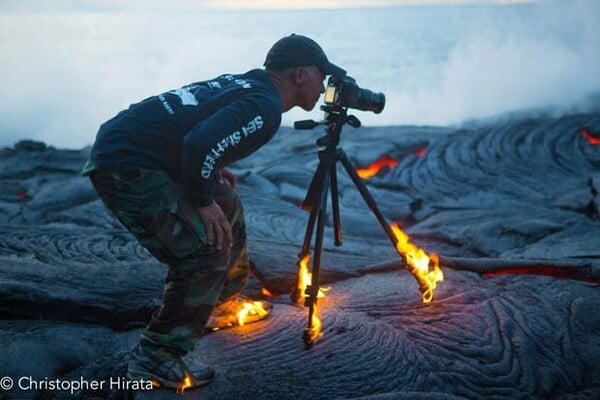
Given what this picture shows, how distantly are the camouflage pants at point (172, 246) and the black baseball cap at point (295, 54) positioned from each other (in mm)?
938

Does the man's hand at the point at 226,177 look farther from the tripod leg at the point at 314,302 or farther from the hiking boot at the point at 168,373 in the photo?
the hiking boot at the point at 168,373

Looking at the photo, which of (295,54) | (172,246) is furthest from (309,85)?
(172,246)

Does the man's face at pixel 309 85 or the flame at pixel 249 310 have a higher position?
the man's face at pixel 309 85

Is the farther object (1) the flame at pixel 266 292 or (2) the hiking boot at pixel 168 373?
(1) the flame at pixel 266 292

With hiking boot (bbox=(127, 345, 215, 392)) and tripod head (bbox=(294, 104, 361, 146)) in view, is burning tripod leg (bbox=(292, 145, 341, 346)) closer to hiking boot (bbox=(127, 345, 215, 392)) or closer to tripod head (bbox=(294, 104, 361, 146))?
tripod head (bbox=(294, 104, 361, 146))

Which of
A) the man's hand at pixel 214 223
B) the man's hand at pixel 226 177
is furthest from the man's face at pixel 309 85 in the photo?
the man's hand at pixel 214 223

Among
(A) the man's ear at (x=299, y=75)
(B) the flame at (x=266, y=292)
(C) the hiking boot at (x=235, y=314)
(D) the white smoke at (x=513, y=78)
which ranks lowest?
(C) the hiking boot at (x=235, y=314)

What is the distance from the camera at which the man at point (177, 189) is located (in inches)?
124

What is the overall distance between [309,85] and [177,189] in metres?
1.00

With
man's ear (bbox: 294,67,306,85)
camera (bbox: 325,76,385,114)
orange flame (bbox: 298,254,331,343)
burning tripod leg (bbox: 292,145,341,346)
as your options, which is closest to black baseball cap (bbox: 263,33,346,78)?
man's ear (bbox: 294,67,306,85)

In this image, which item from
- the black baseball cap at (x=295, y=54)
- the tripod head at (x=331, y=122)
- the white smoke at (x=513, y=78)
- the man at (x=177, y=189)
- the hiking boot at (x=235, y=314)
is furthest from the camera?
the white smoke at (x=513, y=78)

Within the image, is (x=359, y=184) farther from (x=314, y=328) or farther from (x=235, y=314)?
(x=235, y=314)

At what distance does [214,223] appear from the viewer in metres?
3.22

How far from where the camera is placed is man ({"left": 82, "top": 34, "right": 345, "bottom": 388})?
10.3ft
